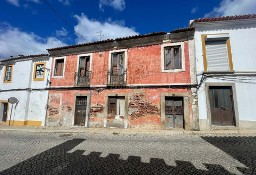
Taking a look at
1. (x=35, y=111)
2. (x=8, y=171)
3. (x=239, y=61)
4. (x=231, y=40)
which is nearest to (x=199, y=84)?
(x=239, y=61)

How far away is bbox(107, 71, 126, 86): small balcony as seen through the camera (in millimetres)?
12385

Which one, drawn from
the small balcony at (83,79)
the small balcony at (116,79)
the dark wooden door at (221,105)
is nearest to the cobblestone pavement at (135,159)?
the dark wooden door at (221,105)

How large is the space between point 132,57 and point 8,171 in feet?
32.7

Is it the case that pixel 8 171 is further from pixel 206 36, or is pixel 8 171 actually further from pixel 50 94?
pixel 206 36

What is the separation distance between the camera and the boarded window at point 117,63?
505 inches

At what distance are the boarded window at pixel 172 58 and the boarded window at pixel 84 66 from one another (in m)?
6.42

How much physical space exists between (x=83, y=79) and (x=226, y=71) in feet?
33.9

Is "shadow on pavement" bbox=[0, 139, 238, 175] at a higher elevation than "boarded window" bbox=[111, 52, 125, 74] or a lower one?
lower

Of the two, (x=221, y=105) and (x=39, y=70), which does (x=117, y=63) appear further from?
(x=221, y=105)

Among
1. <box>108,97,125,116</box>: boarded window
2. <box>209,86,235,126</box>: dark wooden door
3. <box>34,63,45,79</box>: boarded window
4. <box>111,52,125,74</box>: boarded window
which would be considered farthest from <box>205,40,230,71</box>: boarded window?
<box>34,63,45,79</box>: boarded window

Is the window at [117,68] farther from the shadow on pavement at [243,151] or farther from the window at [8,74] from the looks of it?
the window at [8,74]

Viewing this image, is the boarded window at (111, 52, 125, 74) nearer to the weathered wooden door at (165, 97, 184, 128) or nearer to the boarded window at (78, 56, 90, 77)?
the boarded window at (78, 56, 90, 77)

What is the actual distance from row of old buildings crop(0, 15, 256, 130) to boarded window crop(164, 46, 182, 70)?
2.7 inches

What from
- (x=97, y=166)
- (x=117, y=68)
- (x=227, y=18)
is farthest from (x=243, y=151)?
(x=117, y=68)
